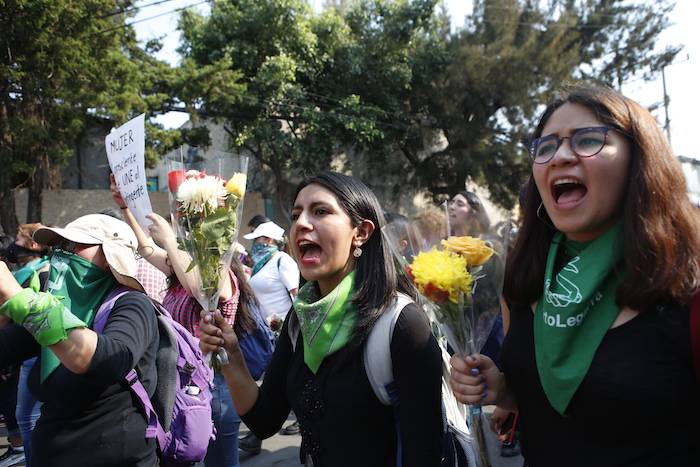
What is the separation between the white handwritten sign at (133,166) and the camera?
2838 millimetres

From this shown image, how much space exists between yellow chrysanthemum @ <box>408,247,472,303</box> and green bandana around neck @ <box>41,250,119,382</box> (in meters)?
1.68

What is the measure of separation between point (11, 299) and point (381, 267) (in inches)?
53.3

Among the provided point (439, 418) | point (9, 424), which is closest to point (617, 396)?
point (439, 418)

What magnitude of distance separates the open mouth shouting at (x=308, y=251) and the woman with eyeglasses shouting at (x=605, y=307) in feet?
2.22

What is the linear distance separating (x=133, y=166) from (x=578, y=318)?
2563 millimetres

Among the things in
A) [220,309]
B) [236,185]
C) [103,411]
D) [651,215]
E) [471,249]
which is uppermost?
[236,185]

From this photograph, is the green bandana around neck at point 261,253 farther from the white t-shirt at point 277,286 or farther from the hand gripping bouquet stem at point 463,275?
the hand gripping bouquet stem at point 463,275

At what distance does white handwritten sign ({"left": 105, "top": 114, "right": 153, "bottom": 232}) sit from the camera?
2.84 metres

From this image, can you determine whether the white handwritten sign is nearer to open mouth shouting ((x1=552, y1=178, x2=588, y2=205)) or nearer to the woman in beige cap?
the woman in beige cap

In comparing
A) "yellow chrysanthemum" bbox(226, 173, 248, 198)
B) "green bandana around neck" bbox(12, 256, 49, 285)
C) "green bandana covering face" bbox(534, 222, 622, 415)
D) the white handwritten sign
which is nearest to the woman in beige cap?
the white handwritten sign

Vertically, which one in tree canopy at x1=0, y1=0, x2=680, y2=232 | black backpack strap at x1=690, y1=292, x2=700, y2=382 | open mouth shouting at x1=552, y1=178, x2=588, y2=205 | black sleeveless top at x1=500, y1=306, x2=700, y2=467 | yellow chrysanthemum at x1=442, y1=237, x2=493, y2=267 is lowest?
black sleeveless top at x1=500, y1=306, x2=700, y2=467

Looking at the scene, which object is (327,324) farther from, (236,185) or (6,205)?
(6,205)

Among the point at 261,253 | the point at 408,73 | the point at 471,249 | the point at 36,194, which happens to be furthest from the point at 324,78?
the point at 471,249

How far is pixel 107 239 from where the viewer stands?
2.47 metres
